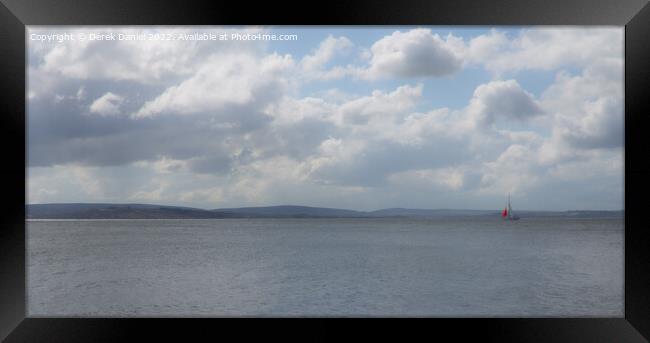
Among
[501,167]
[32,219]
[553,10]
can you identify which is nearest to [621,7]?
[553,10]

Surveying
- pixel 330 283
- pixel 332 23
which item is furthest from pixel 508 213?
pixel 332 23

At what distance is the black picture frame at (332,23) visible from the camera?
9.14 ft

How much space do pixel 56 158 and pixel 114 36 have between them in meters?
10.5

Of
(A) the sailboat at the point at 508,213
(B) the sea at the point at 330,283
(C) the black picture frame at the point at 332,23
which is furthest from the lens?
(A) the sailboat at the point at 508,213

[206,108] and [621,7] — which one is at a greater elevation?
[206,108]

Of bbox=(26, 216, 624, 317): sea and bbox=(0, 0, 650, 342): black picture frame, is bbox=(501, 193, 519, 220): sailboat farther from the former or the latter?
bbox=(0, 0, 650, 342): black picture frame

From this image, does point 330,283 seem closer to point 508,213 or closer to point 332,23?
point 332,23

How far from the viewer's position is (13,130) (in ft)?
9.29

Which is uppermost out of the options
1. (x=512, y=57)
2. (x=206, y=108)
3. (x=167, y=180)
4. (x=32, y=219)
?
(x=512, y=57)

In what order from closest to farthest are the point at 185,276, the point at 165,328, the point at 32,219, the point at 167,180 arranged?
the point at 165,328, the point at 185,276, the point at 167,180, the point at 32,219

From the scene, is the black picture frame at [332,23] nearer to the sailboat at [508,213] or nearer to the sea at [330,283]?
the sea at [330,283]

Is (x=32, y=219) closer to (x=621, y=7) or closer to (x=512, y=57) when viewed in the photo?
(x=512, y=57)

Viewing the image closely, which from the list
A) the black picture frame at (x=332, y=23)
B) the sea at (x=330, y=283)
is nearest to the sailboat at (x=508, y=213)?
the sea at (x=330, y=283)

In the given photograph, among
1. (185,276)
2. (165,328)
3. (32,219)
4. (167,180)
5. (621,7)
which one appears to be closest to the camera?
(621,7)
